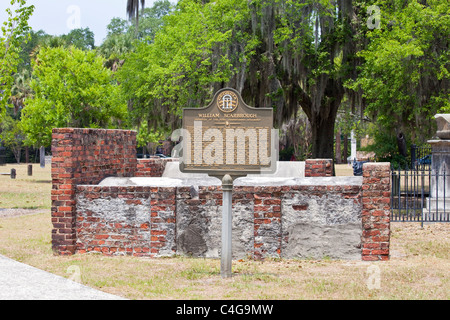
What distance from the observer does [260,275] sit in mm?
8023

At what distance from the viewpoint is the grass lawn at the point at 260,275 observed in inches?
277

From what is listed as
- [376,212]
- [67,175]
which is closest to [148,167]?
[67,175]

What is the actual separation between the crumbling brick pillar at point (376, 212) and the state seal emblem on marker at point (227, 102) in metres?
2.30

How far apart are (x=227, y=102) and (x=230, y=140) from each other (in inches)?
20.4

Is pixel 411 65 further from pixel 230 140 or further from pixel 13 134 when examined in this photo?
pixel 13 134

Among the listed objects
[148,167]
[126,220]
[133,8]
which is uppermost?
[133,8]

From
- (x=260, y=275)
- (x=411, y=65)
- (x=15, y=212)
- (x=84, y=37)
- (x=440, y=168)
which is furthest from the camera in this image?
(x=84, y=37)

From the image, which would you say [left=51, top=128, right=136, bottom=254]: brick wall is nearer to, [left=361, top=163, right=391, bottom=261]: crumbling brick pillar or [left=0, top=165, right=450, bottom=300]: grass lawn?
[left=0, top=165, right=450, bottom=300]: grass lawn

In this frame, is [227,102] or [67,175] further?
[67,175]

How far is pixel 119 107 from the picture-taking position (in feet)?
98.3

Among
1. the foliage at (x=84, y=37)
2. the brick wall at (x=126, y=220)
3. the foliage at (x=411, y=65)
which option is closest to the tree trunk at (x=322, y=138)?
the foliage at (x=411, y=65)

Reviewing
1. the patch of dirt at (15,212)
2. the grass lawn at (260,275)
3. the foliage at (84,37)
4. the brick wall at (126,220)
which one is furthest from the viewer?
the foliage at (84,37)

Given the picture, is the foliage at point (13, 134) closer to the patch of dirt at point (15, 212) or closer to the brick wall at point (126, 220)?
the patch of dirt at point (15, 212)

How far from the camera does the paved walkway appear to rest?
6.56m
